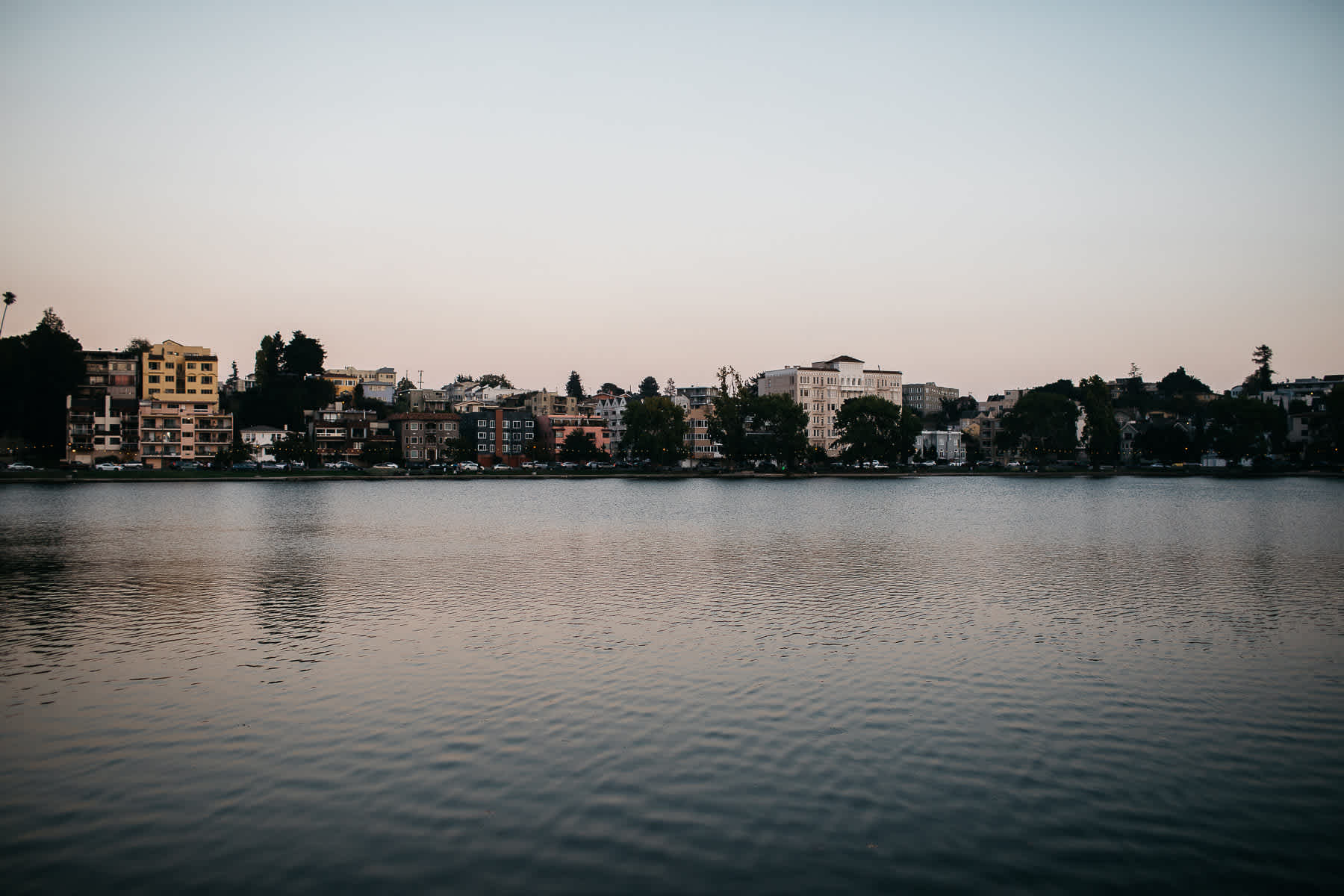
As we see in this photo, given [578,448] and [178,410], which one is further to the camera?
[578,448]

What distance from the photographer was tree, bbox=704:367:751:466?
169250mm

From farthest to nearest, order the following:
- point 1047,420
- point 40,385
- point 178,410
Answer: point 1047,420 → point 178,410 → point 40,385

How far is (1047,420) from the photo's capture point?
176m

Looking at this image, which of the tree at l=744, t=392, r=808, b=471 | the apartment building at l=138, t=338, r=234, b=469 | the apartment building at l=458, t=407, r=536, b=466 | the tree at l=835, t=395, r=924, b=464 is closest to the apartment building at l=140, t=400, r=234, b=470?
the apartment building at l=138, t=338, r=234, b=469

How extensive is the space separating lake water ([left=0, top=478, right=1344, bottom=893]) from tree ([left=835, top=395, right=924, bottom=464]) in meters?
125

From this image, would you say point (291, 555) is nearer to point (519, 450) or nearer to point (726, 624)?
point (726, 624)

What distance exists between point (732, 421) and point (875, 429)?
27498 millimetres

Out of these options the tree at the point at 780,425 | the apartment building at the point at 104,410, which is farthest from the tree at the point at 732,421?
the apartment building at the point at 104,410

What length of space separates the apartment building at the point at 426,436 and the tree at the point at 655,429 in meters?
37.4

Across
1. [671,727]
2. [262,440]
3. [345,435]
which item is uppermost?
[345,435]

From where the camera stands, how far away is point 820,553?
4619 centimetres

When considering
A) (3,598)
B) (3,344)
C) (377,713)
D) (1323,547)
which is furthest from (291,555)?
(3,344)

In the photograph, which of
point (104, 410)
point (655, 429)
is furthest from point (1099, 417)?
point (104, 410)

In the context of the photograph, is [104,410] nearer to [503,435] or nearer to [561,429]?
[503,435]
